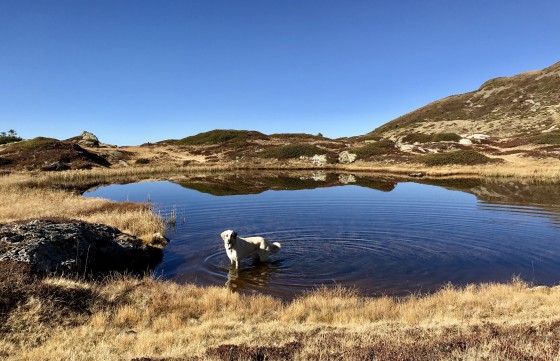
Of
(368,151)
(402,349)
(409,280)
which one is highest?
(368,151)

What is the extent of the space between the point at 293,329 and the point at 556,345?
5409 mm

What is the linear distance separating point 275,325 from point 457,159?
66.9m

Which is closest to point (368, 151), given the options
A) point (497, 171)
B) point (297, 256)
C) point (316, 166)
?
point (316, 166)

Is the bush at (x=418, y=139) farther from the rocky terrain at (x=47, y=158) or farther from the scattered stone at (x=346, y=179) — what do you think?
the rocky terrain at (x=47, y=158)

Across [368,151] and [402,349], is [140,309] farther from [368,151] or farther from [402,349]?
[368,151]

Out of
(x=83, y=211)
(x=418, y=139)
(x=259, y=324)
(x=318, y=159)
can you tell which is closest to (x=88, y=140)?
(x=318, y=159)

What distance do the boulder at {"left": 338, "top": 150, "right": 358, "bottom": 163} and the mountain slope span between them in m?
44.2

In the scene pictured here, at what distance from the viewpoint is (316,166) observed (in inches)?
3221

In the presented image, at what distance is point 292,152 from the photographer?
9194cm

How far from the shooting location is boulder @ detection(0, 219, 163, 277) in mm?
12873

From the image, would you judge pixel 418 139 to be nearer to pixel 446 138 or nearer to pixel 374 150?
pixel 446 138

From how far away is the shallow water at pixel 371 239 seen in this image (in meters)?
15.7

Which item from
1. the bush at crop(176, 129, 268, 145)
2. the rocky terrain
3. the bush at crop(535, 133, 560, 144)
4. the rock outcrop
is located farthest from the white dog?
the rock outcrop

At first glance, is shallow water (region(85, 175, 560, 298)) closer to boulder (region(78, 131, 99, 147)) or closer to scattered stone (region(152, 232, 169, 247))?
scattered stone (region(152, 232, 169, 247))
